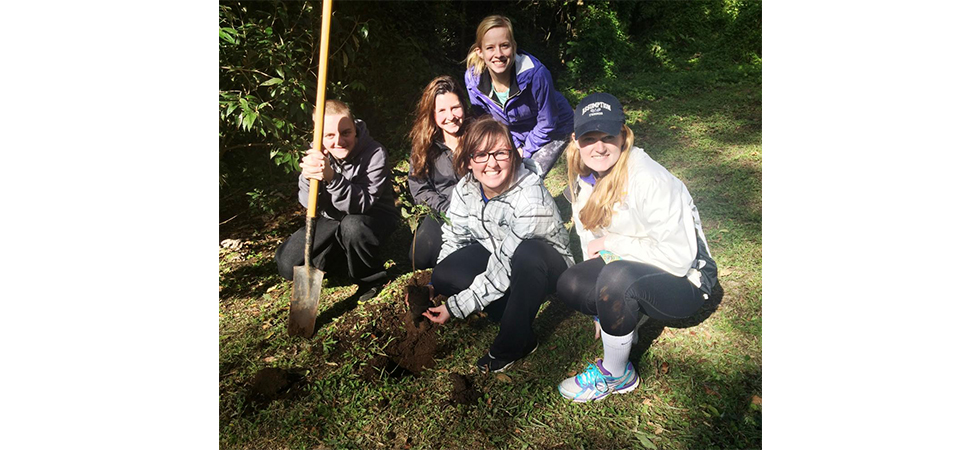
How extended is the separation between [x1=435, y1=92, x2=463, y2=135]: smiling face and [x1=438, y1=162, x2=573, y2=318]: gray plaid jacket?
0.30 meters

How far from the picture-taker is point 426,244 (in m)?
3.45

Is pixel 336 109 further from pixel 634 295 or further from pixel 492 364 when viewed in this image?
pixel 634 295

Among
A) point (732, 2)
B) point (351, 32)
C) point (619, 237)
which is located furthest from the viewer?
point (351, 32)

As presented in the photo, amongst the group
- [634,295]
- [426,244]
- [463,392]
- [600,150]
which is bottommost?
[463,392]

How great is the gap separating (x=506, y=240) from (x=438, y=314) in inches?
23.7

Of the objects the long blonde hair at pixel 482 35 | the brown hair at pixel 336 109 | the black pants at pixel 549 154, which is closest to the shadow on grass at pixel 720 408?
the black pants at pixel 549 154

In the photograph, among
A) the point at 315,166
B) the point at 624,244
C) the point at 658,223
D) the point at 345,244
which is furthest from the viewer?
the point at 345,244

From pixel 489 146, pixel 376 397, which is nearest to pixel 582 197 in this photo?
pixel 489 146

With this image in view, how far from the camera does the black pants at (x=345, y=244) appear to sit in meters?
3.44

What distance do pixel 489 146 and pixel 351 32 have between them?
1254 millimetres

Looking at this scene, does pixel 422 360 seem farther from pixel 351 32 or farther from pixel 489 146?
pixel 351 32

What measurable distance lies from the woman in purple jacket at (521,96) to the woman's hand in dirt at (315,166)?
0.95 metres

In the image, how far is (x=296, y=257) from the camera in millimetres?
3465

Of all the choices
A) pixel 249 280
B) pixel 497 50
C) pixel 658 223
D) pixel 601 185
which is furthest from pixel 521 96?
pixel 249 280
